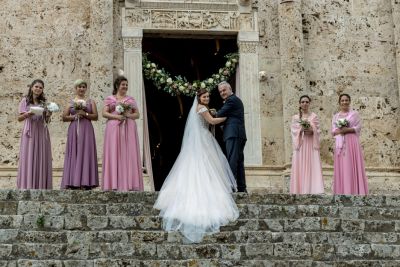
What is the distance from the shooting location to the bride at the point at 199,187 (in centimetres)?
944

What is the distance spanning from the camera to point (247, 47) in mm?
15742

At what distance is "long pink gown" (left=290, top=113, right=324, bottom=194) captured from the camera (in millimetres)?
13133

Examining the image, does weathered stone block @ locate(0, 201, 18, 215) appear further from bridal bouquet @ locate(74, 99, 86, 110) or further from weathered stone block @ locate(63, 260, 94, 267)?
bridal bouquet @ locate(74, 99, 86, 110)

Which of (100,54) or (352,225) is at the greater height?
(100,54)

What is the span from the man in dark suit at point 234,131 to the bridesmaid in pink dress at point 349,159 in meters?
2.01

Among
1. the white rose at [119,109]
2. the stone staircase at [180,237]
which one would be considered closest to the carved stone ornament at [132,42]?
the white rose at [119,109]

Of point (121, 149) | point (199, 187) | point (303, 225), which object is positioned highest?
point (121, 149)

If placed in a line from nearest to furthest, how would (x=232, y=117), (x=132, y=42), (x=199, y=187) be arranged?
(x=199, y=187) → (x=232, y=117) → (x=132, y=42)

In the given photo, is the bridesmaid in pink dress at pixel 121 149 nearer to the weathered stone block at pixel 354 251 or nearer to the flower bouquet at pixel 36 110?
the flower bouquet at pixel 36 110

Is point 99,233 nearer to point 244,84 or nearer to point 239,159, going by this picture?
point 239,159

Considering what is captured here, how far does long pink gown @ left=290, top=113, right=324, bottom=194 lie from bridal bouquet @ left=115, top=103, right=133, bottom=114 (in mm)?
2988

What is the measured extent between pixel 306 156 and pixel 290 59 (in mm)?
3017

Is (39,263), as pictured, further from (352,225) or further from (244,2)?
(244,2)

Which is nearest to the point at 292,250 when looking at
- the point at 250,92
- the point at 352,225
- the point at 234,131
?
the point at 352,225
